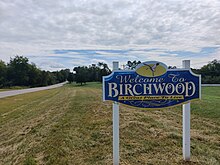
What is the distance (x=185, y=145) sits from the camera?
3541mm

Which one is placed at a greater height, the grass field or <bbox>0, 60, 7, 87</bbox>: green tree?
<bbox>0, 60, 7, 87</bbox>: green tree

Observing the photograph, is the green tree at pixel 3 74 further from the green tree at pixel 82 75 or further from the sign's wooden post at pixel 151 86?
the sign's wooden post at pixel 151 86

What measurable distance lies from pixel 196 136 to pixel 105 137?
2067 mm

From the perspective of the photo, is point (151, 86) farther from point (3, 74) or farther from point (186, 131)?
point (3, 74)

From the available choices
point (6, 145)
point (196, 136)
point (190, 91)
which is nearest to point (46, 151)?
point (6, 145)

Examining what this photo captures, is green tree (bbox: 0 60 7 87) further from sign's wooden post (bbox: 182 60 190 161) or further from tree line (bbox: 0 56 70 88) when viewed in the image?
sign's wooden post (bbox: 182 60 190 161)

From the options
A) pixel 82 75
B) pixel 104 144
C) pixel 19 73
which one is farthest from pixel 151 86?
pixel 19 73

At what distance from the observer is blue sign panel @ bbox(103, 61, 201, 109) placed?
3.42 meters

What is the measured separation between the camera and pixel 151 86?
344cm

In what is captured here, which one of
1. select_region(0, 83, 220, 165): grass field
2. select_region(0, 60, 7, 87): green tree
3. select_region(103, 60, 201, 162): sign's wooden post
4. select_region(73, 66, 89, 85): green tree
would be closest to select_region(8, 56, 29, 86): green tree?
select_region(0, 60, 7, 87): green tree

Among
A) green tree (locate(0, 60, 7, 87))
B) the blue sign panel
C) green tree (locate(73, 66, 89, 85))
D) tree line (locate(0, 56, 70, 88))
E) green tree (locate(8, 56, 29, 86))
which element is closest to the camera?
the blue sign panel

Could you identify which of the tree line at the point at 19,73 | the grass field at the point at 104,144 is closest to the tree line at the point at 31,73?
the tree line at the point at 19,73

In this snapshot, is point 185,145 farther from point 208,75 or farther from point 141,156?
point 208,75

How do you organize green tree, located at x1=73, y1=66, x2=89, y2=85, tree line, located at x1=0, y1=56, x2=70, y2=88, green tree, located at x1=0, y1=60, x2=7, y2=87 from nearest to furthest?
green tree, located at x1=0, y1=60, x2=7, y2=87 < tree line, located at x1=0, y1=56, x2=70, y2=88 < green tree, located at x1=73, y1=66, x2=89, y2=85
